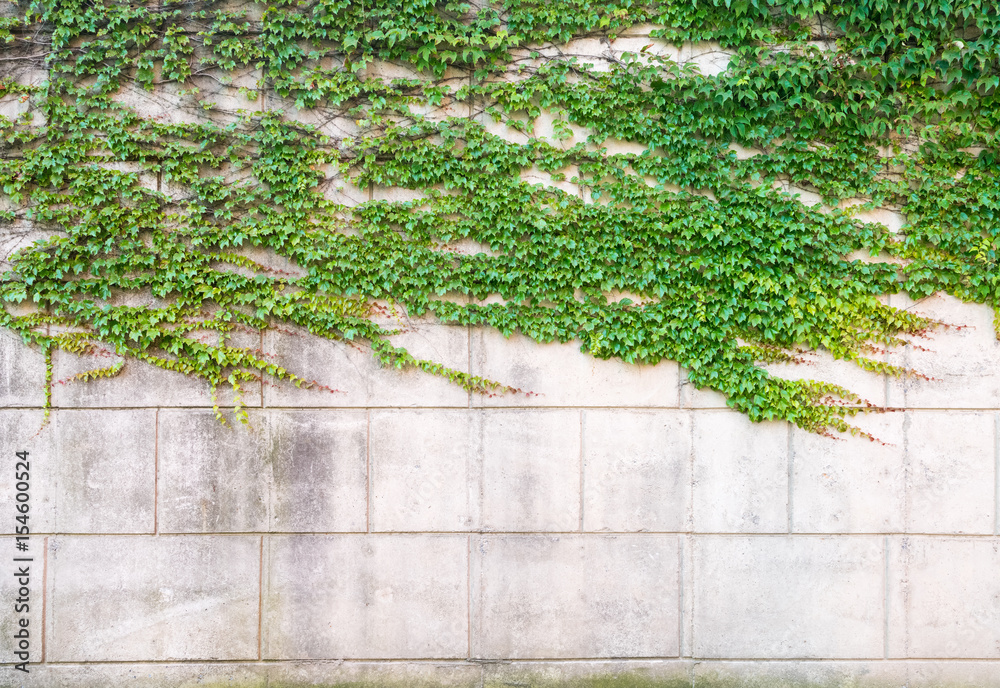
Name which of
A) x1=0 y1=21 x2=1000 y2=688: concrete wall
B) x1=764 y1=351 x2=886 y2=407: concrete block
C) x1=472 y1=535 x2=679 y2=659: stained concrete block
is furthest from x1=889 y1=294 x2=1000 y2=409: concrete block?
x1=472 y1=535 x2=679 y2=659: stained concrete block

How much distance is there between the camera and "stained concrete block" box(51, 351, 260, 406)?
4.74 m

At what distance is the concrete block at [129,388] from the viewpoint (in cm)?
474

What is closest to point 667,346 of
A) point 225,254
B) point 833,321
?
point 833,321

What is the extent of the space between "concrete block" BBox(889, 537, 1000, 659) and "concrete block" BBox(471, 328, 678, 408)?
2.26m

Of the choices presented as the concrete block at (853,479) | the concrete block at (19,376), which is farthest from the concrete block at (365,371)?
the concrete block at (853,479)

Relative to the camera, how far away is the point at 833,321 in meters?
4.66

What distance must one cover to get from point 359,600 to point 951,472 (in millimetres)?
4655

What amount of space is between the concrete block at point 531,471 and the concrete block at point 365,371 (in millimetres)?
426

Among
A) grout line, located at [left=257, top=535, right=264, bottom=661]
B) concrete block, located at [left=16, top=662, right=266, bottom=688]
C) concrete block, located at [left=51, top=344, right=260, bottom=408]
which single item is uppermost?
concrete block, located at [left=51, top=344, right=260, bottom=408]

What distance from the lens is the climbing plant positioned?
4656mm

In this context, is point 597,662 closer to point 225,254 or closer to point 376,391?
point 376,391

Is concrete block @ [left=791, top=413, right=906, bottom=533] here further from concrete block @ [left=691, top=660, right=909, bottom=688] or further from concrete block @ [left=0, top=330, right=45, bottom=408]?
concrete block @ [left=0, top=330, right=45, bottom=408]

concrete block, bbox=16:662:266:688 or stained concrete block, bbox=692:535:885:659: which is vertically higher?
stained concrete block, bbox=692:535:885:659

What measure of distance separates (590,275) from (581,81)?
154 centimetres
